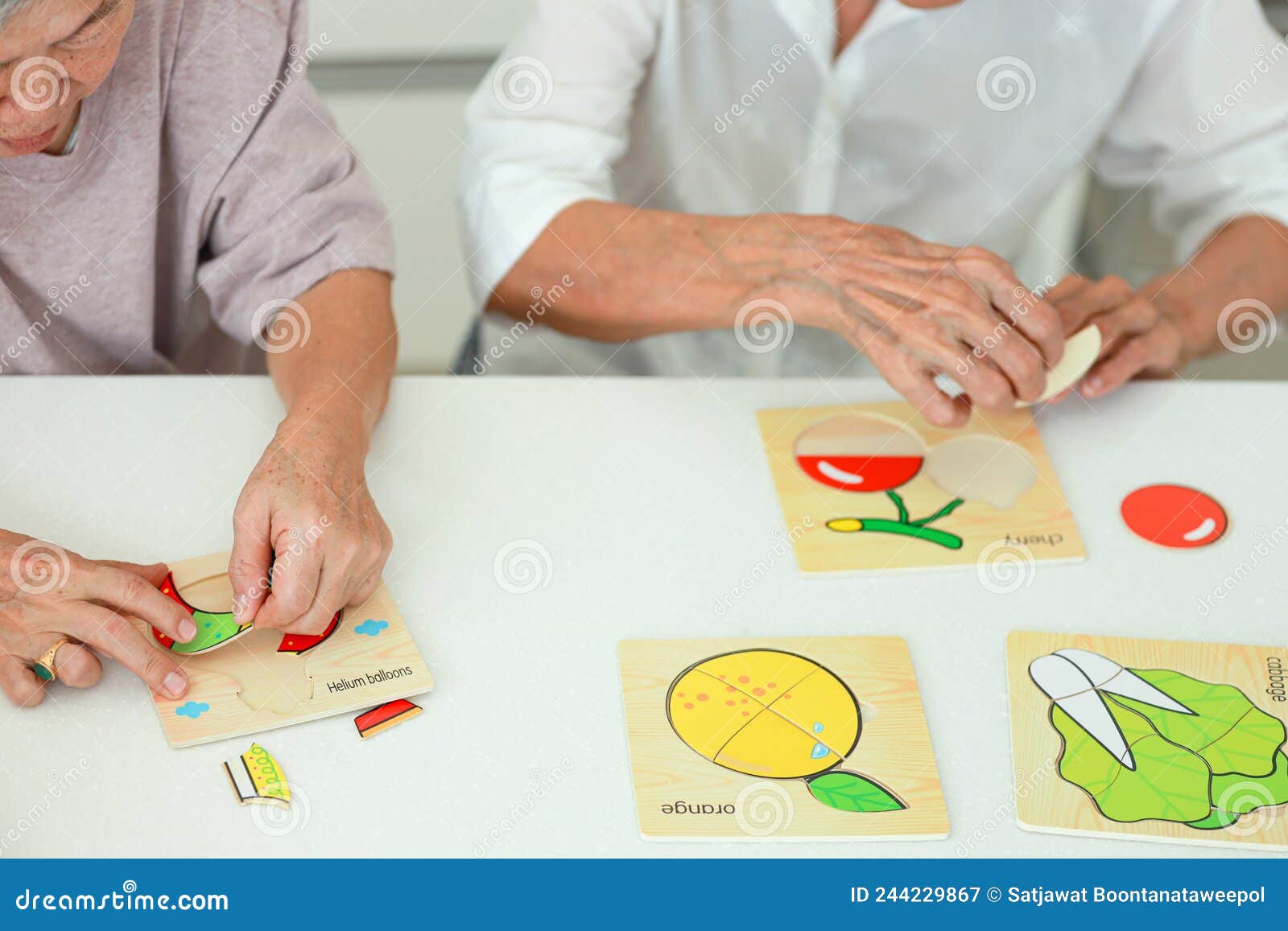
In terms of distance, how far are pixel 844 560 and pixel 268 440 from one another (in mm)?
558

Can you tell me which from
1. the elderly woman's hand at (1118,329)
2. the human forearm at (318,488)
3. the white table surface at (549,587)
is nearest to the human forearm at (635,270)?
Result: the white table surface at (549,587)

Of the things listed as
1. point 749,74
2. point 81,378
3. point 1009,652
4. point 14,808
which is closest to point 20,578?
point 14,808

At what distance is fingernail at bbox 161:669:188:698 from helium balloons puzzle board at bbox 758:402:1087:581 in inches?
20.0

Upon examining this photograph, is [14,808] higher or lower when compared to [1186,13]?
lower

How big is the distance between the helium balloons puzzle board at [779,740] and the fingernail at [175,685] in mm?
332

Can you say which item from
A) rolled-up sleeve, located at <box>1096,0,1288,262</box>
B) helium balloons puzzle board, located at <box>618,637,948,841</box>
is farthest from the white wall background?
helium balloons puzzle board, located at <box>618,637,948,841</box>

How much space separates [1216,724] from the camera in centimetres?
90

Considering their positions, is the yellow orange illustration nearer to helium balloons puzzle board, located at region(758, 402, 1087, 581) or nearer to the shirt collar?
helium balloons puzzle board, located at region(758, 402, 1087, 581)

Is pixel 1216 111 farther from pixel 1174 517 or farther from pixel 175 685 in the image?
pixel 175 685

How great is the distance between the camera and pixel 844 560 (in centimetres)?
103

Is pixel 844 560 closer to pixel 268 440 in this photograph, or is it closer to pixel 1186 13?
pixel 268 440

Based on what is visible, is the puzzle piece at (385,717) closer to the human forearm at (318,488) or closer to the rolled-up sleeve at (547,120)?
the human forearm at (318,488)

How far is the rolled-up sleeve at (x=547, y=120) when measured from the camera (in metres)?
1.38
